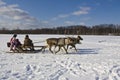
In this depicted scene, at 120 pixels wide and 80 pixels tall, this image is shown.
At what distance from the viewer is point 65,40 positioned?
1628cm

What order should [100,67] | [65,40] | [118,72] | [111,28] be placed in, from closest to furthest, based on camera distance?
[118,72] → [100,67] → [65,40] → [111,28]

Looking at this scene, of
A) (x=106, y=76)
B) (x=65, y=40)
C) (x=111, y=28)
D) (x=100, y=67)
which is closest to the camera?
(x=106, y=76)

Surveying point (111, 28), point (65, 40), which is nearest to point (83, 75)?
point (65, 40)

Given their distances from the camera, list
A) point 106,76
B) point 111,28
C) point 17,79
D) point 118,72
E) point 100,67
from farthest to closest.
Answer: point 111,28 → point 100,67 → point 118,72 → point 106,76 → point 17,79

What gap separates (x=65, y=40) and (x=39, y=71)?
7.49 m

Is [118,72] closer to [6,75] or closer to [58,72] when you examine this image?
[58,72]

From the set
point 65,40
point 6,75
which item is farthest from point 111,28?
point 6,75

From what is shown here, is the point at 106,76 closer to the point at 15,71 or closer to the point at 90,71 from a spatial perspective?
the point at 90,71

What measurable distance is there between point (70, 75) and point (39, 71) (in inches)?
52.0

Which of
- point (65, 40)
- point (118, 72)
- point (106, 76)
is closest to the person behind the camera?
point (106, 76)

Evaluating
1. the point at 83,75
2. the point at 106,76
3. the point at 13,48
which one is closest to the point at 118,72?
the point at 106,76

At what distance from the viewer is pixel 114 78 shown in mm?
7805

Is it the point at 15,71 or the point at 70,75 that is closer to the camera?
the point at 70,75

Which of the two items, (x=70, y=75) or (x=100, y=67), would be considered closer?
(x=70, y=75)
